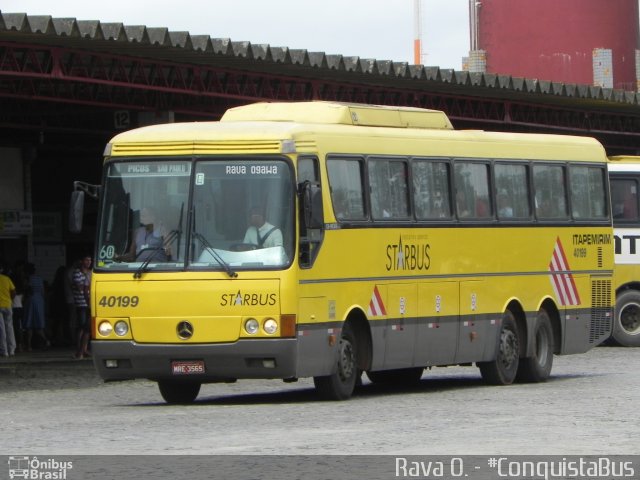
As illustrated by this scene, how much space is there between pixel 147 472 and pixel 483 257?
1062cm

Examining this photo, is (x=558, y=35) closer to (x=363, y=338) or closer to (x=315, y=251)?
(x=363, y=338)

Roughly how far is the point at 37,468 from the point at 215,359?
585 centimetres

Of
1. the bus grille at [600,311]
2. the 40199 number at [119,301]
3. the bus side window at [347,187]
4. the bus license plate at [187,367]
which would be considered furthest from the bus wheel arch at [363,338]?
the bus grille at [600,311]

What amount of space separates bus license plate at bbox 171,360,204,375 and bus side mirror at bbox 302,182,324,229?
1.81 metres

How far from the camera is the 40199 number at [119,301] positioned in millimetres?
18578

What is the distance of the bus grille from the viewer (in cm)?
2481

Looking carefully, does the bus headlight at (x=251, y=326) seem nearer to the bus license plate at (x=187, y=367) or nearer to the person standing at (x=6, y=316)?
the bus license plate at (x=187, y=367)

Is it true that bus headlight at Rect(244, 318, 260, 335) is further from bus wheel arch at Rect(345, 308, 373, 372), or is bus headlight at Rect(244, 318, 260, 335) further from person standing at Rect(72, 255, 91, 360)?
person standing at Rect(72, 255, 91, 360)

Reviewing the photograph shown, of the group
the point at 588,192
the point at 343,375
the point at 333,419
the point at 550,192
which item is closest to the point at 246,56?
the point at 588,192

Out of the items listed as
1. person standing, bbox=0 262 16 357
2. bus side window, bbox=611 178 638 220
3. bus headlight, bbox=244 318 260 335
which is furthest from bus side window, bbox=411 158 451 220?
bus side window, bbox=611 178 638 220

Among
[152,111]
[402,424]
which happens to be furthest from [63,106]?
[402,424]

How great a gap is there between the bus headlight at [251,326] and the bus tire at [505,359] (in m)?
4.98

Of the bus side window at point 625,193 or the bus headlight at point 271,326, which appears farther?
the bus side window at point 625,193

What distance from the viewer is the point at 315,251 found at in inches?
737
